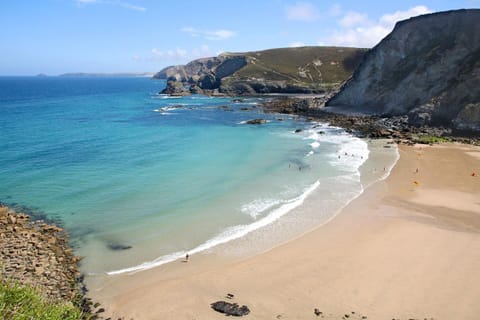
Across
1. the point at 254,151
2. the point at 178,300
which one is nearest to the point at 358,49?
the point at 254,151

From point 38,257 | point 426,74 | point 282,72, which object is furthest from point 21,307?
point 282,72

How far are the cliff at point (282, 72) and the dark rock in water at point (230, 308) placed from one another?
10205 centimetres

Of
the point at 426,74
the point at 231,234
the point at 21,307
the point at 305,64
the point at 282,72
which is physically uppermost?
the point at 305,64

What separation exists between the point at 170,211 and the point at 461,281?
632 inches

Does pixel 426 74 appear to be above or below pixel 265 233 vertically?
above

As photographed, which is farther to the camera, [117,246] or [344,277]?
[117,246]

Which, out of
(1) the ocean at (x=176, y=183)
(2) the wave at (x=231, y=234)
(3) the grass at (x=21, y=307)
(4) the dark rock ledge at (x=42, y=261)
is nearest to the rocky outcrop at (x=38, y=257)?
(4) the dark rock ledge at (x=42, y=261)

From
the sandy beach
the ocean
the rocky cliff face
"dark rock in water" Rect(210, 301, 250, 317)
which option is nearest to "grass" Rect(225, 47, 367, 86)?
the rocky cliff face

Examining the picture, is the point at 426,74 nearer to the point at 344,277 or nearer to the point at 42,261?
the point at 344,277

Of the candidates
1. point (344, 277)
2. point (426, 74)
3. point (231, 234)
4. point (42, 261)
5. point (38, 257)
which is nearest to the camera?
point (344, 277)

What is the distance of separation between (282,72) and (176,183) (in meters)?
103

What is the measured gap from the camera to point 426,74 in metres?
57.7

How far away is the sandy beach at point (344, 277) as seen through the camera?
15.1 meters

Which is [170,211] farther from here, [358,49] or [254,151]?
[358,49]
